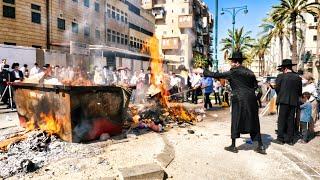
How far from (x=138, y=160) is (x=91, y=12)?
17.6 meters

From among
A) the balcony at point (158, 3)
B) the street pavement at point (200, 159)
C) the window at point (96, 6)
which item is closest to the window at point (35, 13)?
the window at point (96, 6)

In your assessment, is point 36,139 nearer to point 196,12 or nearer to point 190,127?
point 190,127

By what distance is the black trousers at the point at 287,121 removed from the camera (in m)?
7.71

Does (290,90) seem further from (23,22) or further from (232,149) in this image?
(23,22)

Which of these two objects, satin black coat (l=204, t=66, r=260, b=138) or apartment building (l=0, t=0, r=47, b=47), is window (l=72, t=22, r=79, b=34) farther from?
satin black coat (l=204, t=66, r=260, b=138)

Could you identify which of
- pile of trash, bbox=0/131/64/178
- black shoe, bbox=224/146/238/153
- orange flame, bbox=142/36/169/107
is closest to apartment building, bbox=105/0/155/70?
orange flame, bbox=142/36/169/107

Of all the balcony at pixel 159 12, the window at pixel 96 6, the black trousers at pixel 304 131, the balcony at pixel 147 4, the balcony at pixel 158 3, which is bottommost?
the black trousers at pixel 304 131

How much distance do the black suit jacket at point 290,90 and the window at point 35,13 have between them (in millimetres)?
22874

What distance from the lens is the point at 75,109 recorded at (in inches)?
281

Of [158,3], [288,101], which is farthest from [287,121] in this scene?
[158,3]

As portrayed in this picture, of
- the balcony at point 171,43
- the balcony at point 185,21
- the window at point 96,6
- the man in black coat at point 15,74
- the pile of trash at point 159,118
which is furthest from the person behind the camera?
the balcony at point 185,21

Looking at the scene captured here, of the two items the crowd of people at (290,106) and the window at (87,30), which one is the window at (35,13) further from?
the crowd of people at (290,106)

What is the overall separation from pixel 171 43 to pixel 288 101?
6181 centimetres

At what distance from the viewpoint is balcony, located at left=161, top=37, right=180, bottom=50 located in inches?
2704
